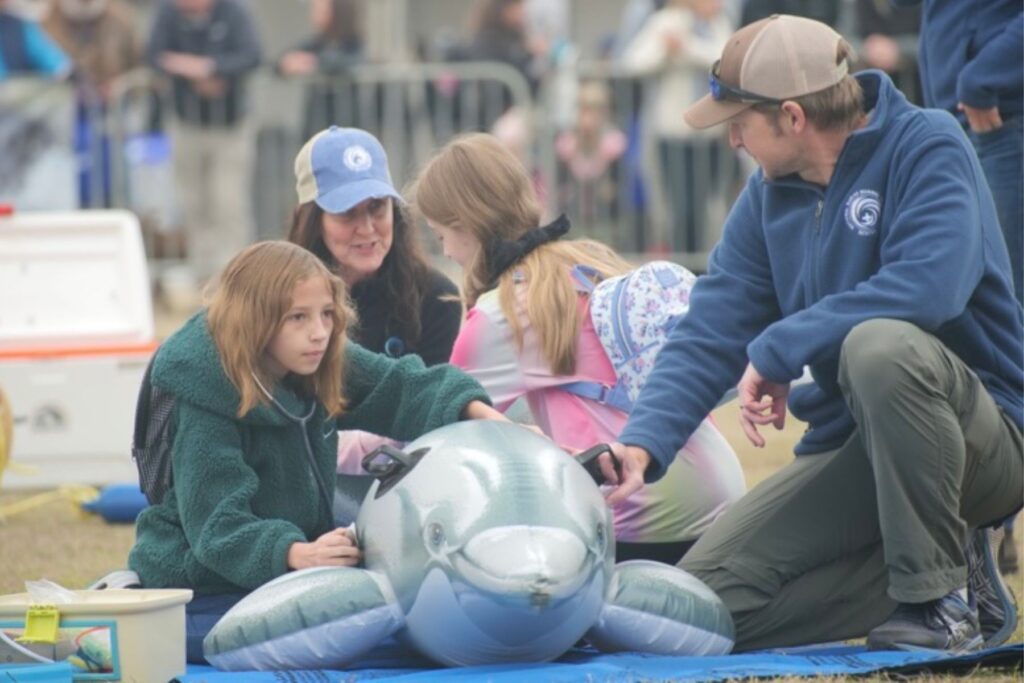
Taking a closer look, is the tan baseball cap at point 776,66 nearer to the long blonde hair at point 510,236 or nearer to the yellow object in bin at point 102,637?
the long blonde hair at point 510,236

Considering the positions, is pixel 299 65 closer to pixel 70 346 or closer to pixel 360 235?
pixel 70 346

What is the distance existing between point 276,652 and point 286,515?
0.51 m

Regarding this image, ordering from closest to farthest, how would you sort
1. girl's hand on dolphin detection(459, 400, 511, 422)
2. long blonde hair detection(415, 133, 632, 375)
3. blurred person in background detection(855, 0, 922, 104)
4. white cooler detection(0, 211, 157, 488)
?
girl's hand on dolphin detection(459, 400, 511, 422)
long blonde hair detection(415, 133, 632, 375)
white cooler detection(0, 211, 157, 488)
blurred person in background detection(855, 0, 922, 104)

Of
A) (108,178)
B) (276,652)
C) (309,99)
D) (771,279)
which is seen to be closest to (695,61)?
(309,99)

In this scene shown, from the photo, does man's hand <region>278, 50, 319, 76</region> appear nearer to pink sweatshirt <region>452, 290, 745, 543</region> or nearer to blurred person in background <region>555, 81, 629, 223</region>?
blurred person in background <region>555, 81, 629, 223</region>

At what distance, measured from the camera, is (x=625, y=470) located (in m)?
4.75

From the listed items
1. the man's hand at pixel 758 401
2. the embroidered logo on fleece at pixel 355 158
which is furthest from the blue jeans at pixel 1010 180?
the embroidered logo on fleece at pixel 355 158

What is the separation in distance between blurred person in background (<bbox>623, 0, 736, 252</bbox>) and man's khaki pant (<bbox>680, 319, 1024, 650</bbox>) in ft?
26.9

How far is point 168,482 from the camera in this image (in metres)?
4.92

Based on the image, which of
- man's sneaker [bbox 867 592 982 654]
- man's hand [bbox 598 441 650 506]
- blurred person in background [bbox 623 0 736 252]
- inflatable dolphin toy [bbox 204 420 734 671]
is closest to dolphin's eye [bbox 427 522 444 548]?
inflatable dolphin toy [bbox 204 420 734 671]

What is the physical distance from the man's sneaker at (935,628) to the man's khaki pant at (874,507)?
0.22ft

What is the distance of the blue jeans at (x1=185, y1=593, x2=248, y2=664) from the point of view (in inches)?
190

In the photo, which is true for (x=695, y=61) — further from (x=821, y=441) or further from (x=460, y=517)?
(x=460, y=517)

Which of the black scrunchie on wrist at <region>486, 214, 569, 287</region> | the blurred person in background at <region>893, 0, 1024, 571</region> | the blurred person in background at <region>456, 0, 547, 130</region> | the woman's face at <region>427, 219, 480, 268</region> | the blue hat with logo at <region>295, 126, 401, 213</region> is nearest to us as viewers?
the black scrunchie on wrist at <region>486, 214, 569, 287</region>
